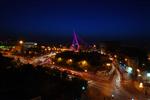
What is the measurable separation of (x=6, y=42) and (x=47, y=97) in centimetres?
10112

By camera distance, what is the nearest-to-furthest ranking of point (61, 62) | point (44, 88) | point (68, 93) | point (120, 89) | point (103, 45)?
point (44, 88) < point (68, 93) < point (120, 89) < point (61, 62) < point (103, 45)

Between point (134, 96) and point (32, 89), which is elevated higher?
point (32, 89)

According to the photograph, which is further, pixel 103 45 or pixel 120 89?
pixel 103 45

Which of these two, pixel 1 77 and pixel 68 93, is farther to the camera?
pixel 68 93

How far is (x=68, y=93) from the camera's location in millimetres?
29094

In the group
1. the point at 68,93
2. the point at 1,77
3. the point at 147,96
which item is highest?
the point at 1,77

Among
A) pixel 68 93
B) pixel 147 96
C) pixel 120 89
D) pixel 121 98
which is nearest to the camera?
pixel 68 93

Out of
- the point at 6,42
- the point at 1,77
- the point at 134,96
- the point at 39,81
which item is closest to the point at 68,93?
the point at 39,81

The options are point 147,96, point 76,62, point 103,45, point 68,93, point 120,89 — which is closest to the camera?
point 68,93

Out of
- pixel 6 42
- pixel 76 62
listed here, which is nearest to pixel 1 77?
pixel 76 62

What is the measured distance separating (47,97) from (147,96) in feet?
69.5

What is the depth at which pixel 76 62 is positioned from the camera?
68.6 metres

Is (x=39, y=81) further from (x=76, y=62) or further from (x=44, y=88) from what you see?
(x=76, y=62)

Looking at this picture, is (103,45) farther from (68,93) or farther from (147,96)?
(68,93)
